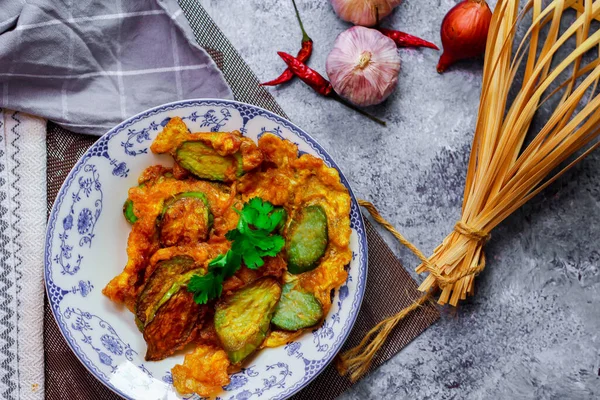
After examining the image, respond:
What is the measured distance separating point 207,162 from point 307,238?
58cm

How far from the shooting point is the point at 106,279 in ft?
9.24

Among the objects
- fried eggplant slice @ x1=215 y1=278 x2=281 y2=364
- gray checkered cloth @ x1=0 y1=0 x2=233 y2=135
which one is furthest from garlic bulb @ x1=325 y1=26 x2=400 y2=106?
fried eggplant slice @ x1=215 y1=278 x2=281 y2=364

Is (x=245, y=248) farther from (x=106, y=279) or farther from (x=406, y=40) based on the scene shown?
Result: (x=406, y=40)

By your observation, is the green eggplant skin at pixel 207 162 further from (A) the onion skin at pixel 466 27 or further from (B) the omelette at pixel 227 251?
(A) the onion skin at pixel 466 27

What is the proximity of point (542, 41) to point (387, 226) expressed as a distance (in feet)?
4.15

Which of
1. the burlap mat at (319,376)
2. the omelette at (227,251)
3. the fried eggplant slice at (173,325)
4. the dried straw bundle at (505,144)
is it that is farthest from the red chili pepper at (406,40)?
the fried eggplant slice at (173,325)

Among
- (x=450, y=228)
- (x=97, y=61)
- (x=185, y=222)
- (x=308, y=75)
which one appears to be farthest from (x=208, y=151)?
(x=450, y=228)

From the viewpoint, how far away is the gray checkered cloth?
2.88 metres

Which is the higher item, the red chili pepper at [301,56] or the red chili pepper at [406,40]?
the red chili pepper at [406,40]

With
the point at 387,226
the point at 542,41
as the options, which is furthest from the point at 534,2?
the point at 387,226

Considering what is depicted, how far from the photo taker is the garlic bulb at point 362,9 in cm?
299

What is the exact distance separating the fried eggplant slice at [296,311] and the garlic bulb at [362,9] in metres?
1.42

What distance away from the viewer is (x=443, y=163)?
10.1ft

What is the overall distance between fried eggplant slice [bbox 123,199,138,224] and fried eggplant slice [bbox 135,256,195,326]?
0.31 m
